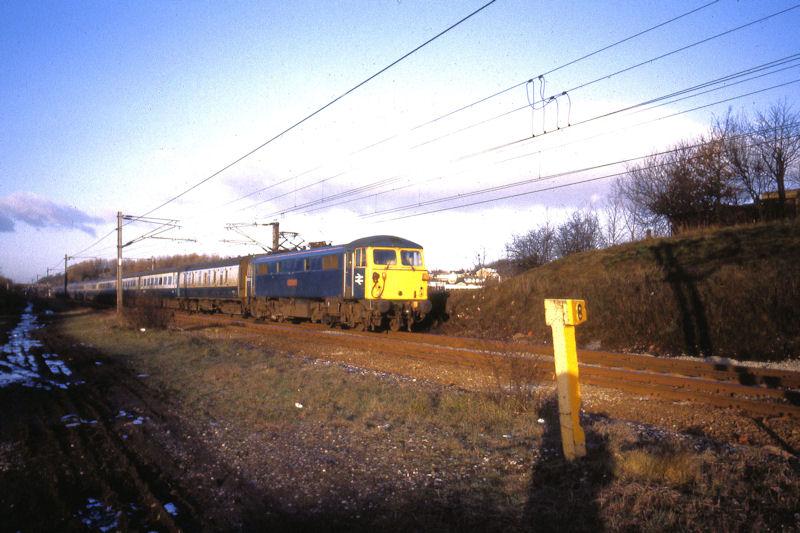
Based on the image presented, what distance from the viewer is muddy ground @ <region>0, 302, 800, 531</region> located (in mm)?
4211

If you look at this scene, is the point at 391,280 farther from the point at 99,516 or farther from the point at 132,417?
the point at 99,516

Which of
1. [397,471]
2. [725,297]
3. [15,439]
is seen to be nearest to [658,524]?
[397,471]

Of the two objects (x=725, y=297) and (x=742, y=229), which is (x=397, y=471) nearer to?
(x=725, y=297)

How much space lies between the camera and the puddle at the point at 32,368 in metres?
11.1

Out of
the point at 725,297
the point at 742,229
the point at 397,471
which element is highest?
the point at 742,229

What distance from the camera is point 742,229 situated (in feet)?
64.6

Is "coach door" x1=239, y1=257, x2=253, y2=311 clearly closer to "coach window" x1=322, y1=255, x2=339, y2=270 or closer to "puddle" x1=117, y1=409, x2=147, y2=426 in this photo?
"coach window" x1=322, y1=255, x2=339, y2=270

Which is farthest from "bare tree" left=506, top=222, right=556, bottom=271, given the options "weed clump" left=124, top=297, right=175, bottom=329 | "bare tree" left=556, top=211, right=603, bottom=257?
"weed clump" left=124, top=297, right=175, bottom=329

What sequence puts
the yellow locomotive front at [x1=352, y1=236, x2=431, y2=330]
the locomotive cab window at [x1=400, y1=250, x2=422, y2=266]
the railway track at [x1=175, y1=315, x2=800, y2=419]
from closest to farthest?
the railway track at [x1=175, y1=315, x2=800, y2=419]
the yellow locomotive front at [x1=352, y1=236, x2=431, y2=330]
the locomotive cab window at [x1=400, y1=250, x2=422, y2=266]

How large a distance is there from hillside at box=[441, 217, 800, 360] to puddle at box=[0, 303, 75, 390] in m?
11.2

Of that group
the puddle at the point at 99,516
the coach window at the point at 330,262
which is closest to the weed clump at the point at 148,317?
the coach window at the point at 330,262

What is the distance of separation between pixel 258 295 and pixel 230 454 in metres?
22.3

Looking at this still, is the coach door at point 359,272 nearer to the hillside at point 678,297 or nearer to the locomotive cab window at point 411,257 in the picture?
the locomotive cab window at point 411,257

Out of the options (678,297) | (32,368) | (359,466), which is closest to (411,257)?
(678,297)
